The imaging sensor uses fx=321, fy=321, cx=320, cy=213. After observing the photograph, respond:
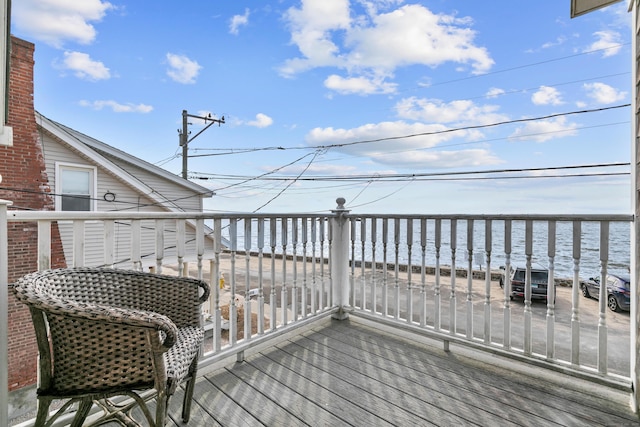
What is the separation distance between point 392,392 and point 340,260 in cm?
138

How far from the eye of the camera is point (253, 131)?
17250 mm

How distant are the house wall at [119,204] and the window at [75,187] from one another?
115 mm

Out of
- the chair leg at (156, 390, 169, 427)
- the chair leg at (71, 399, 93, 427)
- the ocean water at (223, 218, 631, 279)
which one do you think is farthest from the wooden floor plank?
the chair leg at (71, 399, 93, 427)

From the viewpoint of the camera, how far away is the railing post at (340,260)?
10.0 ft

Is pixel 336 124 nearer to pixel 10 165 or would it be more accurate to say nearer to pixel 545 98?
pixel 545 98

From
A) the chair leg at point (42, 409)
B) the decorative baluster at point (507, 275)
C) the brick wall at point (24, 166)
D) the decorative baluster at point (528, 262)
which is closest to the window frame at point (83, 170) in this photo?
the brick wall at point (24, 166)

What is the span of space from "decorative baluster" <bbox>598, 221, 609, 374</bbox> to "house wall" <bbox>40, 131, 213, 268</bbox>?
18.8 feet

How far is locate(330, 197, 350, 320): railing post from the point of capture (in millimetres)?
3059

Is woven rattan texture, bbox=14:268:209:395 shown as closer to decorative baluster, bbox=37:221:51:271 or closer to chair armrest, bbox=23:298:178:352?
chair armrest, bbox=23:298:178:352

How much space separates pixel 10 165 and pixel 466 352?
830cm

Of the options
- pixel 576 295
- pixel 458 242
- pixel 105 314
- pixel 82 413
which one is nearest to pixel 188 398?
pixel 82 413

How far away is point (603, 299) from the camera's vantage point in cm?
186

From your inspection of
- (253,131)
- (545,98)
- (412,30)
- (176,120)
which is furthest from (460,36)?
(253,131)

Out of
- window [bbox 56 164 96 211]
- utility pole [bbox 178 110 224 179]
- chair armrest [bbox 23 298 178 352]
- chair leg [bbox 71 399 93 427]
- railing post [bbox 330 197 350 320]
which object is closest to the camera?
chair armrest [bbox 23 298 178 352]
